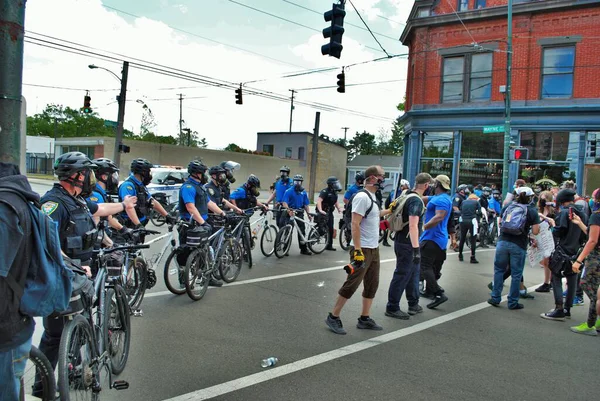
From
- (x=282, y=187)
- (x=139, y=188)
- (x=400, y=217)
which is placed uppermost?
(x=282, y=187)

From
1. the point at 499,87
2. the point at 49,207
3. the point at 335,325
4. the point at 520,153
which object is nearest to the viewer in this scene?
the point at 49,207

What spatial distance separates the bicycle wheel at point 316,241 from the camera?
11.6 m

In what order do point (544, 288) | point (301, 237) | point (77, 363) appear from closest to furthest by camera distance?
1. point (77, 363)
2. point (544, 288)
3. point (301, 237)

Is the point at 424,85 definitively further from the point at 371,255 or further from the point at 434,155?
the point at 371,255

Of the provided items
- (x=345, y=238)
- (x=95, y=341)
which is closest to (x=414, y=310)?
(x=95, y=341)

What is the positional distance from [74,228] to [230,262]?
439cm

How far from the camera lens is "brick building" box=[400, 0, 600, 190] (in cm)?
1989

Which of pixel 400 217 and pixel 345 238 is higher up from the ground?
pixel 400 217

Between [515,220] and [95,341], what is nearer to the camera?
→ [95,341]

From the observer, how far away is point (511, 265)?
22.9 ft

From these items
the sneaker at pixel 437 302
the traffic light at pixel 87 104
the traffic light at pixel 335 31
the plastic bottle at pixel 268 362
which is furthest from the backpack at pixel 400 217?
the traffic light at pixel 87 104

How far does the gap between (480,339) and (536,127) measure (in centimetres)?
1788

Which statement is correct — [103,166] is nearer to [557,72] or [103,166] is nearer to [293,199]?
[293,199]

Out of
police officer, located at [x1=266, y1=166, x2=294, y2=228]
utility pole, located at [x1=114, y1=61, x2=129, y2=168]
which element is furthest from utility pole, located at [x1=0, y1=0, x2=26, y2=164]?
utility pole, located at [x1=114, y1=61, x2=129, y2=168]
